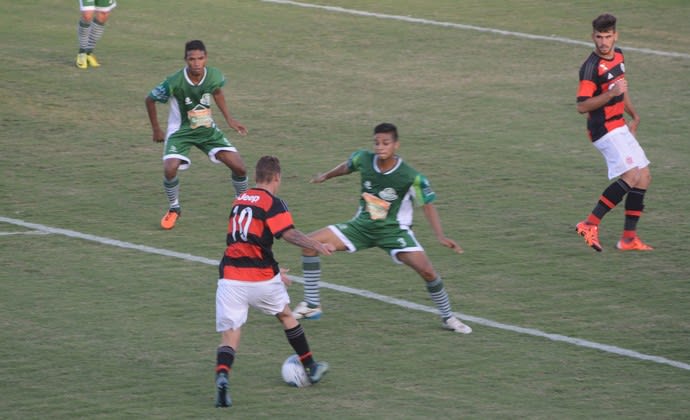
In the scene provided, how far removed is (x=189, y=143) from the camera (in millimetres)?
12672

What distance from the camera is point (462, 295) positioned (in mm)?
10641

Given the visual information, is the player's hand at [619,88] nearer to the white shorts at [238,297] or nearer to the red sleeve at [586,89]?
the red sleeve at [586,89]

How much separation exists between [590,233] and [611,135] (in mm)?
990

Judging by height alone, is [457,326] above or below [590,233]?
below

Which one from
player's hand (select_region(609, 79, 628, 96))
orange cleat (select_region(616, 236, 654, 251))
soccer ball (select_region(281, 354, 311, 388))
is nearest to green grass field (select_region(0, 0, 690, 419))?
soccer ball (select_region(281, 354, 311, 388))

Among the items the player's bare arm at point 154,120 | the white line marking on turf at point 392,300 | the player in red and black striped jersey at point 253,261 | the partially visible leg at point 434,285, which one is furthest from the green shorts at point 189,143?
the player in red and black striped jersey at point 253,261

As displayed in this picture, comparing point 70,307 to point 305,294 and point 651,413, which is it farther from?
point 651,413

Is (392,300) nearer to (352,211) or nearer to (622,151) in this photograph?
(352,211)

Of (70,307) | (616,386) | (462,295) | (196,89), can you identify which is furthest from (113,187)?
(616,386)

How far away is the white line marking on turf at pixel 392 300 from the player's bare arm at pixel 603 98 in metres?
2.74

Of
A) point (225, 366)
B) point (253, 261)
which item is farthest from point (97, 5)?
point (225, 366)

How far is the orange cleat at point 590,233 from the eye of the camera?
11789mm

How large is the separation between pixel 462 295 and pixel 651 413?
288 centimetres

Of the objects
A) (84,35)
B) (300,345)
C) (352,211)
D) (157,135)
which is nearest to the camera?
(300,345)
